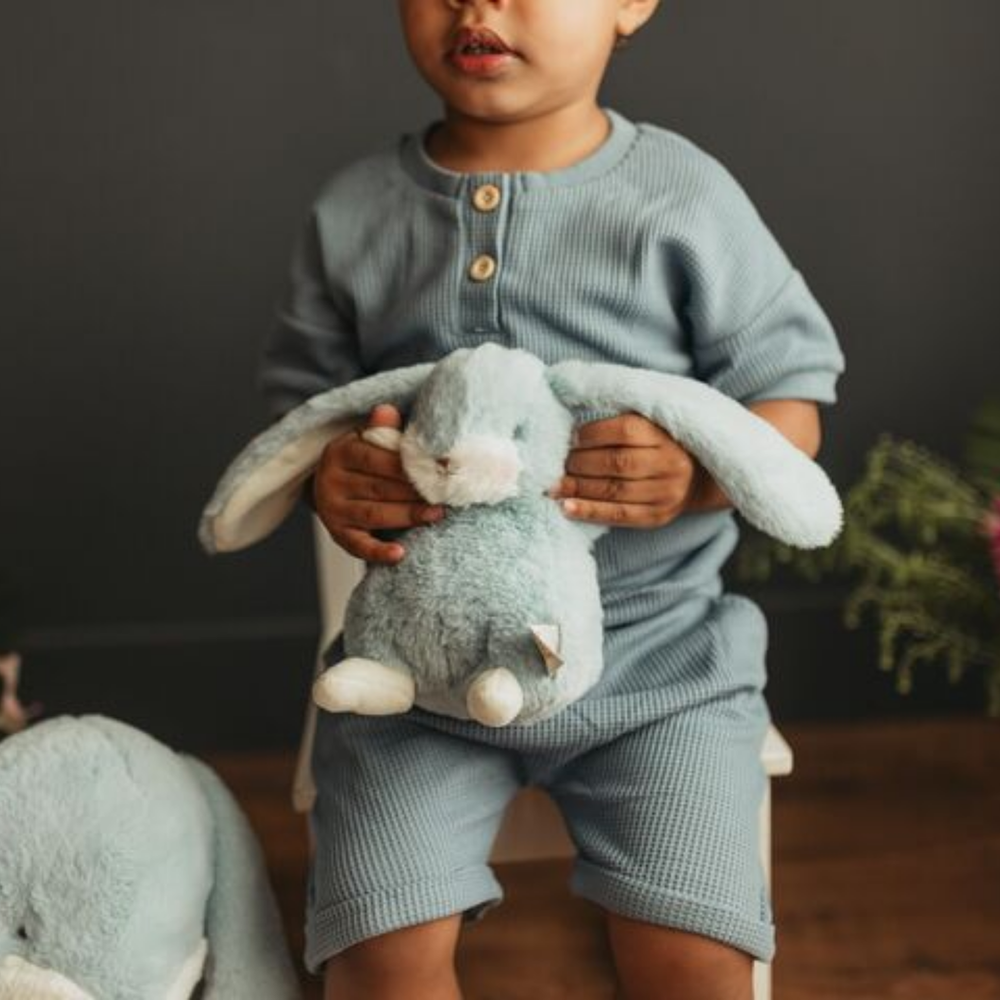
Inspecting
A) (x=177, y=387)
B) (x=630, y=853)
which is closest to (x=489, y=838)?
(x=630, y=853)

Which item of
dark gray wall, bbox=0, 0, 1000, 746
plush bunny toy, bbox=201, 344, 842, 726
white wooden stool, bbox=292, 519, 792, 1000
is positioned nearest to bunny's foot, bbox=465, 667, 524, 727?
plush bunny toy, bbox=201, 344, 842, 726

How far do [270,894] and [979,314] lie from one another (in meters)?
0.87

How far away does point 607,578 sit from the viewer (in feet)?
3.69

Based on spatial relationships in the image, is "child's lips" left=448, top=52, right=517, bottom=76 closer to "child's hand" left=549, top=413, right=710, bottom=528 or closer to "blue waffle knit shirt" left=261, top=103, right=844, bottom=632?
"blue waffle knit shirt" left=261, top=103, right=844, bottom=632

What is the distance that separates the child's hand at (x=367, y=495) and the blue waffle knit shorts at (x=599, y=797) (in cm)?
13

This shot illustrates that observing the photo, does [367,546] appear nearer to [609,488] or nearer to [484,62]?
[609,488]

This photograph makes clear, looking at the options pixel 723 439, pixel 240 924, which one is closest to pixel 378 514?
pixel 723 439

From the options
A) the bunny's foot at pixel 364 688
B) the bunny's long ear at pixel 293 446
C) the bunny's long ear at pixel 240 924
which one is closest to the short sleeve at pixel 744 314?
the bunny's long ear at pixel 293 446

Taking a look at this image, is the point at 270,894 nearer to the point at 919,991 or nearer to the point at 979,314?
the point at 919,991

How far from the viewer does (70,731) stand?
3.82 ft

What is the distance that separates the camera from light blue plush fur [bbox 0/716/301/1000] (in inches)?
42.7

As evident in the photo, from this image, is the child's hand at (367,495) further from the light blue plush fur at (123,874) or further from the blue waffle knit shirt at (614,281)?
the light blue plush fur at (123,874)

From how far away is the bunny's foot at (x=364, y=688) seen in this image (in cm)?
96

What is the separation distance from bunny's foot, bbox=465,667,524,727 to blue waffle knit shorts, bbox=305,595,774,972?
13 cm
